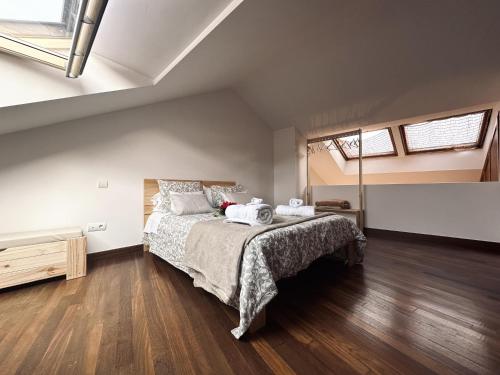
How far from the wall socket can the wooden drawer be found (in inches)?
20.7

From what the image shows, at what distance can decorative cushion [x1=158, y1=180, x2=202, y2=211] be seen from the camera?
9.77ft

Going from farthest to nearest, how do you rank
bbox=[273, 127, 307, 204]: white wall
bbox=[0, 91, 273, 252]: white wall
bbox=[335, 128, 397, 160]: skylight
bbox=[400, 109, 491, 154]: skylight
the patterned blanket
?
bbox=[273, 127, 307, 204]: white wall < bbox=[335, 128, 397, 160]: skylight < bbox=[400, 109, 491, 154]: skylight < bbox=[0, 91, 273, 252]: white wall < the patterned blanket

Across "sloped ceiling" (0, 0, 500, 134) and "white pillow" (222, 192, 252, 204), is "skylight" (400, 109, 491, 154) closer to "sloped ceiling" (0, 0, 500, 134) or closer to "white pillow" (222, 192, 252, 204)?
"sloped ceiling" (0, 0, 500, 134)

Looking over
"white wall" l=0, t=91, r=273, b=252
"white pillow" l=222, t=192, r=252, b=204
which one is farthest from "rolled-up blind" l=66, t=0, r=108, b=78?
"white pillow" l=222, t=192, r=252, b=204

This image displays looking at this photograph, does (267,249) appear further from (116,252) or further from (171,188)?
(116,252)

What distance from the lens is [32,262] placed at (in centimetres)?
199

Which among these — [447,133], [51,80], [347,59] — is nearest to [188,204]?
[51,80]

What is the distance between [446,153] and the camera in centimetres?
401

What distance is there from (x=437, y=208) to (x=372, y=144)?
1880mm

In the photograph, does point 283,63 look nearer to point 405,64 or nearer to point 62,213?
point 405,64

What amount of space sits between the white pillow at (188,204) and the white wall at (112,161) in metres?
0.66

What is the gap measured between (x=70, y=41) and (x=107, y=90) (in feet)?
2.24

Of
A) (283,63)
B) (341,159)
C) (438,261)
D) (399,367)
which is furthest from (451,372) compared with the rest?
(341,159)

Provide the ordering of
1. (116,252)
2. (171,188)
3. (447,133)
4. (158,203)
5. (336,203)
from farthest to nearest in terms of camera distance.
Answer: (336,203) → (447,133) → (171,188) → (158,203) → (116,252)
